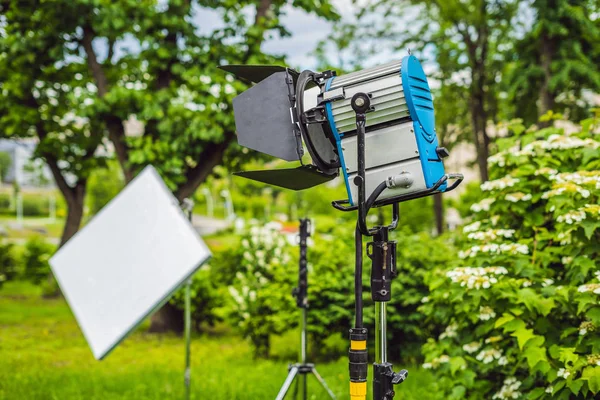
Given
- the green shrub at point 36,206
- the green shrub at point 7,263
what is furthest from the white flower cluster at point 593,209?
the green shrub at point 36,206

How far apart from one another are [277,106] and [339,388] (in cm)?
299

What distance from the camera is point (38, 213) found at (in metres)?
29.7

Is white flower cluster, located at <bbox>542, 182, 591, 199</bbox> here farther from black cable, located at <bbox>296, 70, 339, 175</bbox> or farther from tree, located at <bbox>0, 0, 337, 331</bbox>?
tree, located at <bbox>0, 0, 337, 331</bbox>

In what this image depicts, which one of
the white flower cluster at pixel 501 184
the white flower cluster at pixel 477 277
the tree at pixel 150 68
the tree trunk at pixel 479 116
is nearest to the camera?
the white flower cluster at pixel 477 277

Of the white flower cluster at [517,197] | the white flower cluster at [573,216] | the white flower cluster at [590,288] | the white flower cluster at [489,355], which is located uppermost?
the white flower cluster at [517,197]

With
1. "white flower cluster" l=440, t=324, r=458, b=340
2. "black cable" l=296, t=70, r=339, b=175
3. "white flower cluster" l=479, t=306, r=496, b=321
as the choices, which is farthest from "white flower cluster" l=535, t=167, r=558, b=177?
"black cable" l=296, t=70, r=339, b=175

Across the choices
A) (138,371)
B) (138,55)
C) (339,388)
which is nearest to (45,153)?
(138,55)

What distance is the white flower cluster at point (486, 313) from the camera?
3.12 meters

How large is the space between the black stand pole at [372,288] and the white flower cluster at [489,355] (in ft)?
4.27

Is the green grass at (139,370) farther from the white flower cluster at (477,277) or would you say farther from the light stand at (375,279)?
the light stand at (375,279)

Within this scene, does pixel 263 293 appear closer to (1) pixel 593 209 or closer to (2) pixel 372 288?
(1) pixel 593 209

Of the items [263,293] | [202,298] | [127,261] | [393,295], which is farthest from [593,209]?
[202,298]

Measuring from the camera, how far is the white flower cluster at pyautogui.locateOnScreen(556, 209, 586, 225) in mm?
2869

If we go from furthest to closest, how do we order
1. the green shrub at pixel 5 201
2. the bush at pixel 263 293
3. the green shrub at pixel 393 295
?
the green shrub at pixel 5 201 → the bush at pixel 263 293 → the green shrub at pixel 393 295
